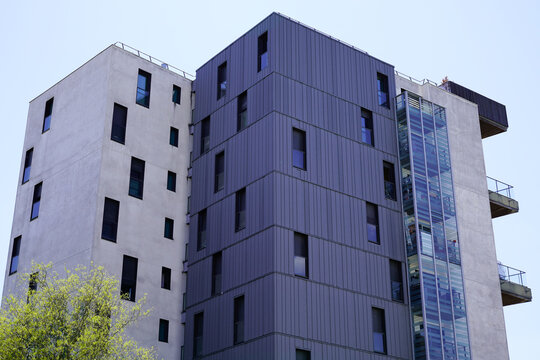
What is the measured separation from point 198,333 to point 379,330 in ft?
29.2

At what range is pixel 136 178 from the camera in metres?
43.1

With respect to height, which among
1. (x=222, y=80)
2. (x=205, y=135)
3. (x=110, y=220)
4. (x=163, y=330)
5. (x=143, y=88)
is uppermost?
(x=222, y=80)

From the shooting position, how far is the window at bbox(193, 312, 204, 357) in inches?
1583

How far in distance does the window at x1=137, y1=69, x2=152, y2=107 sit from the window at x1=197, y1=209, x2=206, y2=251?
22.8 ft

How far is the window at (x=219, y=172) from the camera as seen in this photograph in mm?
42500

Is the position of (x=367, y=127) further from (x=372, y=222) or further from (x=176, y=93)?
(x=176, y=93)

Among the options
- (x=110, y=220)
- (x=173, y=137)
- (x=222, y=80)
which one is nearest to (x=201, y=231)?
(x=110, y=220)

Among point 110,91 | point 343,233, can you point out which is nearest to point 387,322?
point 343,233

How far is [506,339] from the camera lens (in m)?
45.9

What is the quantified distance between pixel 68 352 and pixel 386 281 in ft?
52.9

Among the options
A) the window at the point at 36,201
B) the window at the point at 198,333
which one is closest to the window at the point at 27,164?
the window at the point at 36,201

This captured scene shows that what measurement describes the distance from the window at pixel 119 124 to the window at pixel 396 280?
15.4 m

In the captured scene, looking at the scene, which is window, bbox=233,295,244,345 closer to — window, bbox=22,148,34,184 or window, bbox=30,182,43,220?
window, bbox=30,182,43,220

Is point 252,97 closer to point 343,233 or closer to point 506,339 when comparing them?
point 343,233
